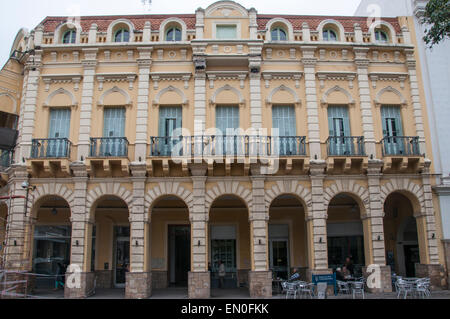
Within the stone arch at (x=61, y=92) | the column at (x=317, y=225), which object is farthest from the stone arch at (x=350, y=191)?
the stone arch at (x=61, y=92)

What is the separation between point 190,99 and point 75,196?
6.66 metres

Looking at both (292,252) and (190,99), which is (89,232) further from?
(292,252)

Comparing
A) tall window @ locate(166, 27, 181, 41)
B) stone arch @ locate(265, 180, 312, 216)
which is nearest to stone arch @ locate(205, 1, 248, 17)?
tall window @ locate(166, 27, 181, 41)

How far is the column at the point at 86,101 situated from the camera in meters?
17.0

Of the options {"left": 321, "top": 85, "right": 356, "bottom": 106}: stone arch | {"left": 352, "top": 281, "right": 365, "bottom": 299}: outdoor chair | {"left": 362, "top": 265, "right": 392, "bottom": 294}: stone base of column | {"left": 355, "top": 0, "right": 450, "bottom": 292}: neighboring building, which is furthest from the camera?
{"left": 321, "top": 85, "right": 356, "bottom": 106}: stone arch

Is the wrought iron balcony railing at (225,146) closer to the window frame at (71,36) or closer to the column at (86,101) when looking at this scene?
the column at (86,101)

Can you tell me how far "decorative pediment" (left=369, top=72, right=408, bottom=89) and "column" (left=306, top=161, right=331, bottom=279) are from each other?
5.01 meters

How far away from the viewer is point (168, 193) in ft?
54.4

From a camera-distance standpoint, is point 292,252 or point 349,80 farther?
point 292,252

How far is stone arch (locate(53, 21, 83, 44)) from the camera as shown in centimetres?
1812

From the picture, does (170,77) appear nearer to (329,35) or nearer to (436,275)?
(329,35)

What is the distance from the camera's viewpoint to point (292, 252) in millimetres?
19266

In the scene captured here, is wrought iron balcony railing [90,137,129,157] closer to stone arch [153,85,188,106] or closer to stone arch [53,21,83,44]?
stone arch [153,85,188,106]

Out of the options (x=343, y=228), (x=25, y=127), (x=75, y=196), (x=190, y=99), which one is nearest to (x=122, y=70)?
(x=190, y=99)
